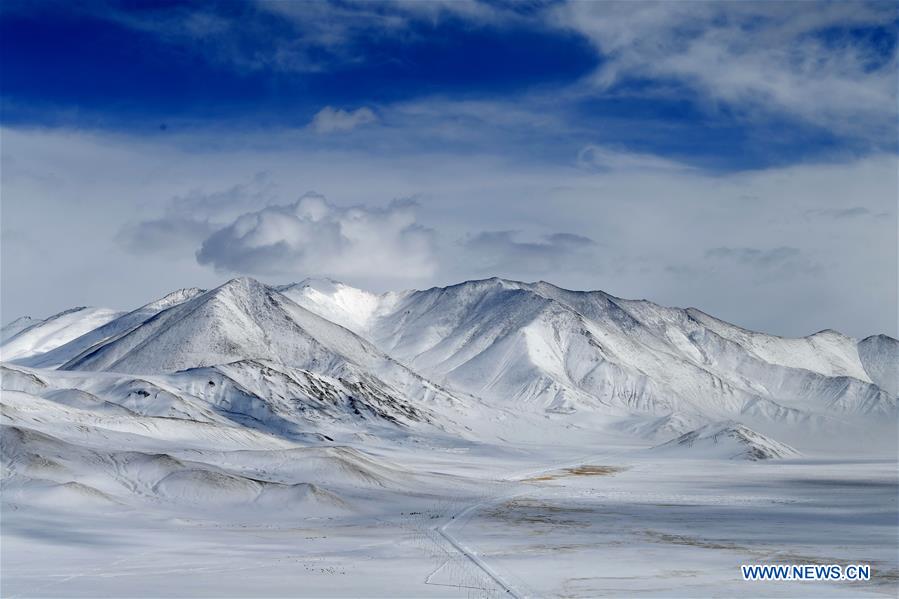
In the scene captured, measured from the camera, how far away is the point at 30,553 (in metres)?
62.4

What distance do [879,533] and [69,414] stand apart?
105749 millimetres

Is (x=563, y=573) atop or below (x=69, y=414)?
below

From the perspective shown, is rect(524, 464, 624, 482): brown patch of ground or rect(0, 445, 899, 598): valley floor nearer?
rect(0, 445, 899, 598): valley floor

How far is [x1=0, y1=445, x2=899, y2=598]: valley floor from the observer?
166 ft

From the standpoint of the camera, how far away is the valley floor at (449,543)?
5056 centimetres

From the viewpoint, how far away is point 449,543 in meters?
67.9

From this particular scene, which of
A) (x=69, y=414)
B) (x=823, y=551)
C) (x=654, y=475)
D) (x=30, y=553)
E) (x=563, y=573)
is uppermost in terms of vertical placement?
(x=654, y=475)

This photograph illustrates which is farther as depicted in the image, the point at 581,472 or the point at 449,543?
the point at 581,472

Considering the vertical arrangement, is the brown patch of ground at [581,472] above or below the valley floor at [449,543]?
above

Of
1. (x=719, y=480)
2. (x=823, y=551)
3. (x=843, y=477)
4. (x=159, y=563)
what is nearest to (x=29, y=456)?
(x=159, y=563)

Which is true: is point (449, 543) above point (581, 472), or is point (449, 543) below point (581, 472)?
below

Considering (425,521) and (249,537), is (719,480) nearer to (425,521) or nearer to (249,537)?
(425,521)

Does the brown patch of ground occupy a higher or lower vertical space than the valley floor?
higher

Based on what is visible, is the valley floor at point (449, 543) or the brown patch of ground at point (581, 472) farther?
the brown patch of ground at point (581, 472)
